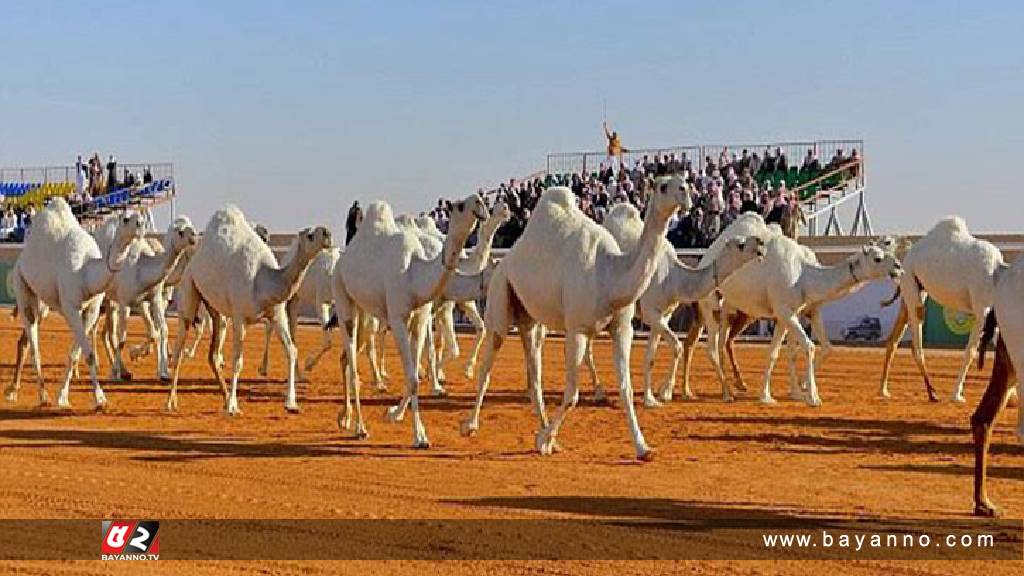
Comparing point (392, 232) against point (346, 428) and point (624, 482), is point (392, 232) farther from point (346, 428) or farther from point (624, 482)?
point (624, 482)

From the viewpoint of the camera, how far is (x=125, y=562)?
28.2 feet

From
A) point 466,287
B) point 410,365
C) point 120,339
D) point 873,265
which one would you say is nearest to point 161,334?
point 120,339

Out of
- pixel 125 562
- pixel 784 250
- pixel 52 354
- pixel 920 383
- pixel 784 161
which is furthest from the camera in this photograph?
pixel 784 161

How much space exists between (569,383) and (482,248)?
222 centimetres

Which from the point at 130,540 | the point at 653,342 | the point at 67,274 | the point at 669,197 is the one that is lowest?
the point at 130,540

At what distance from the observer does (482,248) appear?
14680 millimetres

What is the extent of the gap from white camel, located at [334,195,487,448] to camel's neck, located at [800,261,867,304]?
617 centimetres

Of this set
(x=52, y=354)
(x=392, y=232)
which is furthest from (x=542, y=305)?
(x=52, y=354)

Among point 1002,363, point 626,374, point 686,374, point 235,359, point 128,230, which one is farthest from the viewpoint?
point 686,374

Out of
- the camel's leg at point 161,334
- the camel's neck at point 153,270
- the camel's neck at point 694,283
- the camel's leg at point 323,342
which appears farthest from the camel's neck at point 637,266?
the camel's leg at point 161,334

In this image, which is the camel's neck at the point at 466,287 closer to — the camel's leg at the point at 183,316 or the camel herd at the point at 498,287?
the camel herd at the point at 498,287

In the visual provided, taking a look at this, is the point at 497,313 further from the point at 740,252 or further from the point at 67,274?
Answer: the point at 67,274

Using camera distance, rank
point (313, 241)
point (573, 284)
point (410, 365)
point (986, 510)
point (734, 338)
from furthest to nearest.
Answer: point (734, 338)
point (313, 241)
point (410, 365)
point (573, 284)
point (986, 510)

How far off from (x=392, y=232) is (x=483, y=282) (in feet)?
3.71
